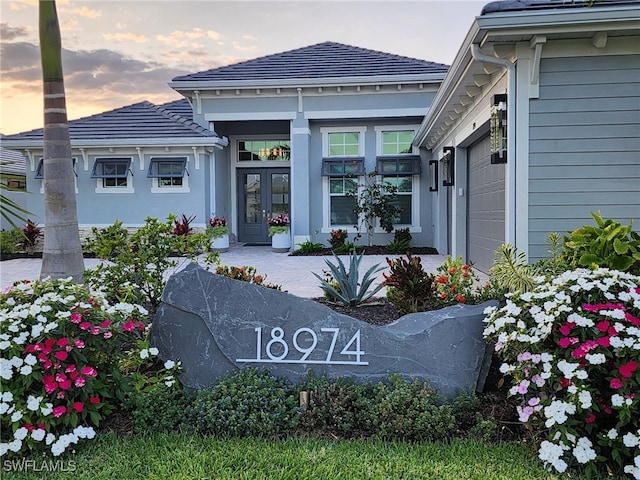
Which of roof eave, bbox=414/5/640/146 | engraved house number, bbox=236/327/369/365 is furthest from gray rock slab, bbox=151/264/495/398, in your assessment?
roof eave, bbox=414/5/640/146

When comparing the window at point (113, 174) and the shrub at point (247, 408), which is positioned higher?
the window at point (113, 174)

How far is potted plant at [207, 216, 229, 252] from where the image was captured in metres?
13.4

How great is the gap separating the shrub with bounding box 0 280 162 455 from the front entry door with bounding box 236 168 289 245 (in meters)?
13.2

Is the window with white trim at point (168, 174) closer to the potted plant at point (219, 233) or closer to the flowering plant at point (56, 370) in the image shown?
the potted plant at point (219, 233)

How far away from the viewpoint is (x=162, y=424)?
10.1 ft

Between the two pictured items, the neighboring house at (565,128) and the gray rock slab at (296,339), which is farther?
the neighboring house at (565,128)

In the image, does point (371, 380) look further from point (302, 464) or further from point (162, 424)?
point (162, 424)

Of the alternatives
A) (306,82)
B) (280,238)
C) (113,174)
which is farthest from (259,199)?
(113,174)

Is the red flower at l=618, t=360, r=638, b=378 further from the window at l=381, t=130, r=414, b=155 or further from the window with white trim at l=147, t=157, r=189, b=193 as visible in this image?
the window with white trim at l=147, t=157, r=189, b=193

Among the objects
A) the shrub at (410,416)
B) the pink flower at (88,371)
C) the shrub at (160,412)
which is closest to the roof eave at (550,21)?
the shrub at (410,416)

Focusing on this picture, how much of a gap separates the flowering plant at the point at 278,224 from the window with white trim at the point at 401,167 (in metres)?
3.14

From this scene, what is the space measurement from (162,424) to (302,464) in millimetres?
989

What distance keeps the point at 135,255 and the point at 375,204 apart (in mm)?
9662

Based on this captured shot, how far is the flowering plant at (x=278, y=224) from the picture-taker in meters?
14.2
